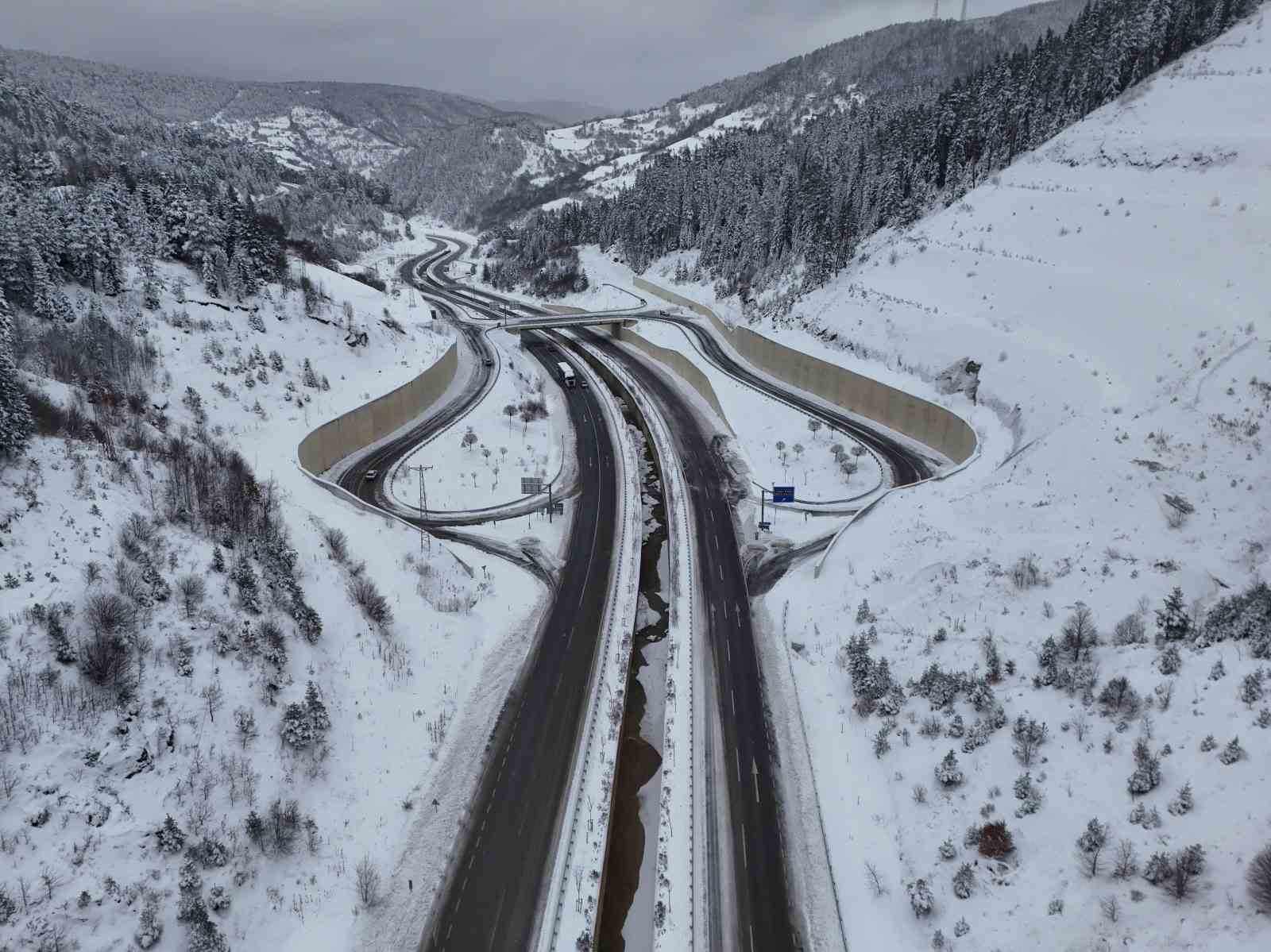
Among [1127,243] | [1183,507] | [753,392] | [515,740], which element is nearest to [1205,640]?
[1183,507]

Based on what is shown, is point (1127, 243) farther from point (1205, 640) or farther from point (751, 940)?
point (751, 940)

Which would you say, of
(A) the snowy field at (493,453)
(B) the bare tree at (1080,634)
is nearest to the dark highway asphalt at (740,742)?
(B) the bare tree at (1080,634)

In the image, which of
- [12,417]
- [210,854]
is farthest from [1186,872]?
[12,417]

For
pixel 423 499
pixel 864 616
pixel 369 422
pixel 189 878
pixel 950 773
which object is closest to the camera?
pixel 189 878

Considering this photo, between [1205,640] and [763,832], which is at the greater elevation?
[1205,640]

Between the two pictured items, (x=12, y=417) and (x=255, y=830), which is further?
(x=12, y=417)

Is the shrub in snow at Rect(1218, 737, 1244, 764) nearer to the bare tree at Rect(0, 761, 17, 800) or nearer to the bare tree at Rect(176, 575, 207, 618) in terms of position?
the bare tree at Rect(0, 761, 17, 800)

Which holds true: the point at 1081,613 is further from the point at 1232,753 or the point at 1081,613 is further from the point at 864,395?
the point at 864,395
